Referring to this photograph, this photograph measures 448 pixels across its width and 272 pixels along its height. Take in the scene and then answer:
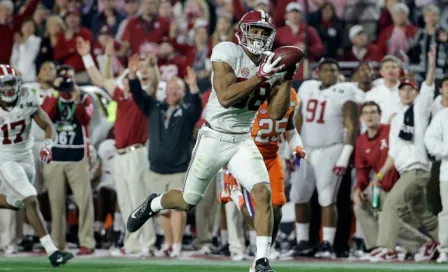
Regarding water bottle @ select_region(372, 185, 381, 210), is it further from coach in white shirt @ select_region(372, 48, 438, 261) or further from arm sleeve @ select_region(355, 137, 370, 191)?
arm sleeve @ select_region(355, 137, 370, 191)

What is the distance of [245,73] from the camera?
8.52m

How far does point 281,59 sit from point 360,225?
4121mm

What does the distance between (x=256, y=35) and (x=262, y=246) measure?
1.59 m

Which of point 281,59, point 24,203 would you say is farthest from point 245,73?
point 24,203

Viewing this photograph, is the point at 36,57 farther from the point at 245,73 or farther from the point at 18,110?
the point at 245,73

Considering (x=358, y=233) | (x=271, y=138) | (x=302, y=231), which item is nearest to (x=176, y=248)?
(x=302, y=231)

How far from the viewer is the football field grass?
9953 millimetres

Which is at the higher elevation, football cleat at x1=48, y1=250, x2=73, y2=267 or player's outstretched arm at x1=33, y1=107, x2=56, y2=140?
player's outstretched arm at x1=33, y1=107, x2=56, y2=140

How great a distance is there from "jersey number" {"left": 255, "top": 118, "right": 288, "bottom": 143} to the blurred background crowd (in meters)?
1.47

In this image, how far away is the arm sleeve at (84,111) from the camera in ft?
40.5

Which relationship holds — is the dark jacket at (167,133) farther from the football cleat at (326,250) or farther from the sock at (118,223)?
the football cleat at (326,250)

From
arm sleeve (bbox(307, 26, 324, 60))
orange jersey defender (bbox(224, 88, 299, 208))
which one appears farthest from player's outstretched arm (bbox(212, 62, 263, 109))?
arm sleeve (bbox(307, 26, 324, 60))

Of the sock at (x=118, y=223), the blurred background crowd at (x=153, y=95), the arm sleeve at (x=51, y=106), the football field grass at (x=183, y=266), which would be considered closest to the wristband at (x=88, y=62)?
the blurred background crowd at (x=153, y=95)

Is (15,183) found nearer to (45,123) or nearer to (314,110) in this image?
(45,123)
